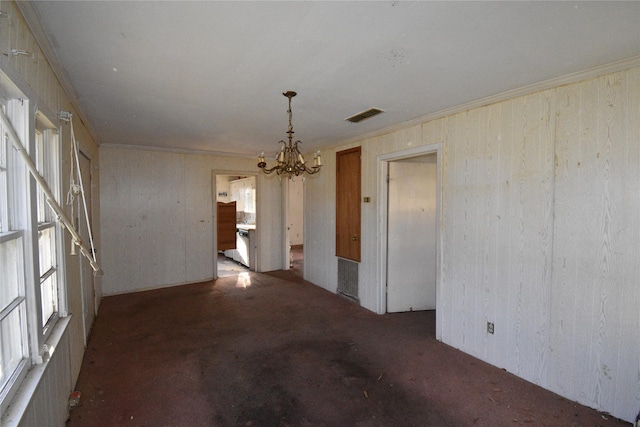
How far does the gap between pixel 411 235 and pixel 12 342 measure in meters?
3.84

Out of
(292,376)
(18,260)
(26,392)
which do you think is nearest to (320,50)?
(18,260)

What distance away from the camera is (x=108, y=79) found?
2312 mm

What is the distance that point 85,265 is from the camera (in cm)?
315

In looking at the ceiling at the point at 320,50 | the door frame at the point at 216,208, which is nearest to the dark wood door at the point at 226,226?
the door frame at the point at 216,208

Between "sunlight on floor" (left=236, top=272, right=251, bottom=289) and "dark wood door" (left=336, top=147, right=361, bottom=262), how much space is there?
1.81m

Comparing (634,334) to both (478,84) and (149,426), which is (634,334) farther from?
A: (149,426)

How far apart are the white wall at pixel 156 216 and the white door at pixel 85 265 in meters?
1.07

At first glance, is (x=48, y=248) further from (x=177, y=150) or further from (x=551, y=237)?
(x=551, y=237)

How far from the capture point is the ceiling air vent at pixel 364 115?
307cm

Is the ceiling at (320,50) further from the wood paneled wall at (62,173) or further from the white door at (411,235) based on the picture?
the white door at (411,235)

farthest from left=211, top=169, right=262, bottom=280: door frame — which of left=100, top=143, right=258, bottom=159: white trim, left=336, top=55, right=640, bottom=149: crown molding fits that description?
left=336, top=55, right=640, bottom=149: crown molding

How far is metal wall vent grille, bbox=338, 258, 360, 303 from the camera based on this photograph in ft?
14.6

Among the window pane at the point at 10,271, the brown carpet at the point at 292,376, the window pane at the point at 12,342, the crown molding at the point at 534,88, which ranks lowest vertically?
the brown carpet at the point at 292,376

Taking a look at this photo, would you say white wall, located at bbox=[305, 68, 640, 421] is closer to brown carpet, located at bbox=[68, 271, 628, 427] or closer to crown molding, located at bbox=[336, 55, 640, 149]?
crown molding, located at bbox=[336, 55, 640, 149]
